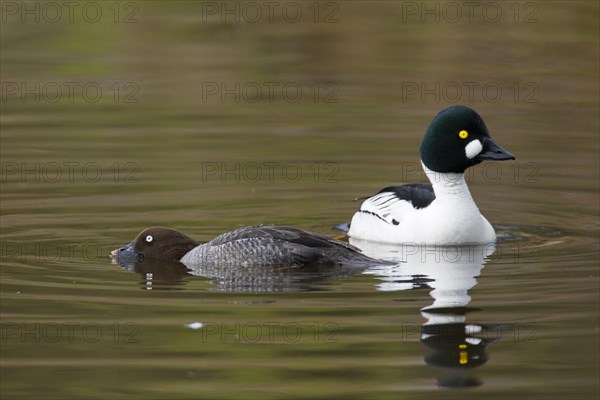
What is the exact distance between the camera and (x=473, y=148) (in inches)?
529

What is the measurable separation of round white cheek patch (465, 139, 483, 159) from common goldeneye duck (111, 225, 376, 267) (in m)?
1.89

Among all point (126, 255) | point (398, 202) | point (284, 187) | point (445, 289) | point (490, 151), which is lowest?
point (445, 289)

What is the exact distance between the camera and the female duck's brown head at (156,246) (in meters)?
12.4

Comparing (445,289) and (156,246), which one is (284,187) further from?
(445,289)

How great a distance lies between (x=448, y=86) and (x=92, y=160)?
688 cm

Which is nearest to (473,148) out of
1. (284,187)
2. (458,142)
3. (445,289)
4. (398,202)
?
(458,142)

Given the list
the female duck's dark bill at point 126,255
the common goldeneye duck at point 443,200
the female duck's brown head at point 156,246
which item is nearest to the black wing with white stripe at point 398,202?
the common goldeneye duck at point 443,200

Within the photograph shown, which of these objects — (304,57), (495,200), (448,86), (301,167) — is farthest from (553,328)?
(304,57)

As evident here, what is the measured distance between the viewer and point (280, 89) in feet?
71.1

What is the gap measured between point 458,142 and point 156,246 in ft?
10.6

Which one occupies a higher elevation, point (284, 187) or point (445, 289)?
point (284, 187)

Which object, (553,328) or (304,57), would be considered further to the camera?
(304,57)

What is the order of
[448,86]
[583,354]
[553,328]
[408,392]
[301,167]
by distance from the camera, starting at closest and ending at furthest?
[408,392]
[583,354]
[553,328]
[301,167]
[448,86]

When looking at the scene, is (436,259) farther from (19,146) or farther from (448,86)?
(448,86)
